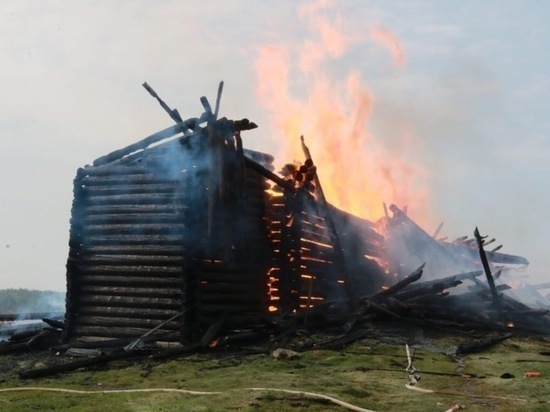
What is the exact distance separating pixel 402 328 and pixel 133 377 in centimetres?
683

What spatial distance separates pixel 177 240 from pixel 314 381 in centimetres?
599

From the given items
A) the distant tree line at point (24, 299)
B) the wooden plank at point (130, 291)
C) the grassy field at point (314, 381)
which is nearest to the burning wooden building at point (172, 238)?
the wooden plank at point (130, 291)

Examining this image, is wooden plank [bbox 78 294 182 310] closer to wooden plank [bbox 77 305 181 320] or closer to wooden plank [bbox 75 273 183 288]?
wooden plank [bbox 77 305 181 320]

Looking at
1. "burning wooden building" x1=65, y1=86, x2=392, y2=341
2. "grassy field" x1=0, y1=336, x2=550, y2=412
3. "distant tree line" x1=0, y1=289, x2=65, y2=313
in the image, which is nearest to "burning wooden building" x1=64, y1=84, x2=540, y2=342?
"burning wooden building" x1=65, y1=86, x2=392, y2=341

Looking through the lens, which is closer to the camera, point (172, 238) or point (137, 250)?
point (172, 238)

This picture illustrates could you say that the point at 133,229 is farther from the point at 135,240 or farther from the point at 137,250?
the point at 137,250

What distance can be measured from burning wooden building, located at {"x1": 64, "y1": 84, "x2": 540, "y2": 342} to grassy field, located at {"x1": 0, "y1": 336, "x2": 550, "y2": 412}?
1.84 meters

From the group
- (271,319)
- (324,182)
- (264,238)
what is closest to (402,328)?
(271,319)

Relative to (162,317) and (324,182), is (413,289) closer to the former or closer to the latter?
(162,317)

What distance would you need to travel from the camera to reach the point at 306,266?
1731 cm

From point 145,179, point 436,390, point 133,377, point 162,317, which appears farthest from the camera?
point 145,179

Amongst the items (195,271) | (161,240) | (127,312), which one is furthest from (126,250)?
(195,271)

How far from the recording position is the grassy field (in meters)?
7.11

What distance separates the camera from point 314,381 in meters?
8.48
